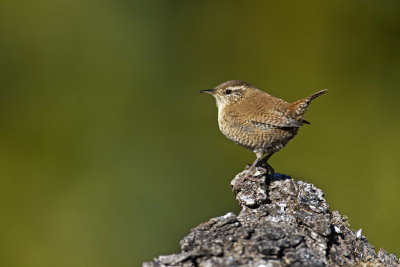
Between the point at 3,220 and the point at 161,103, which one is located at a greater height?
the point at 161,103

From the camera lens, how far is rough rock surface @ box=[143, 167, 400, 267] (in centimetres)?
265

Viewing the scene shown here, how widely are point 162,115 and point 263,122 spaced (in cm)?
278

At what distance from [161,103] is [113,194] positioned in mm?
1413

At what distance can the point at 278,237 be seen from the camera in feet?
9.05

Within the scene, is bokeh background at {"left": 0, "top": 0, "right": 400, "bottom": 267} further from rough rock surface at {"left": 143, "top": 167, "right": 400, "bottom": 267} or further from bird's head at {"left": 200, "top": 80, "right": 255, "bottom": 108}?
rough rock surface at {"left": 143, "top": 167, "right": 400, "bottom": 267}

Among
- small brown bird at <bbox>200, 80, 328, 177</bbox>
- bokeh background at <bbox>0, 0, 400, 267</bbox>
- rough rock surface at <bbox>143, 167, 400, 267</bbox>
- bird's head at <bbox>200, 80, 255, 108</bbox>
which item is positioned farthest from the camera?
bokeh background at <bbox>0, 0, 400, 267</bbox>

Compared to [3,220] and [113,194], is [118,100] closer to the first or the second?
[113,194]

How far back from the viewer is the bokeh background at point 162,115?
6.32m

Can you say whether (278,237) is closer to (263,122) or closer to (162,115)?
(263,122)

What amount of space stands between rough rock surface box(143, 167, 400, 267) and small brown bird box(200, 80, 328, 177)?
0.84 meters

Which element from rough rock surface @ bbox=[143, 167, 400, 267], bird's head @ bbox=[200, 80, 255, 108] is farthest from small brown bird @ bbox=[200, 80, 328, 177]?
rough rock surface @ bbox=[143, 167, 400, 267]

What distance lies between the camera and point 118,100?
24.0ft

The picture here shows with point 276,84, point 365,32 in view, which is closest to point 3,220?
point 276,84

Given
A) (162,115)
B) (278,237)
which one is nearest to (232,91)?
(162,115)
